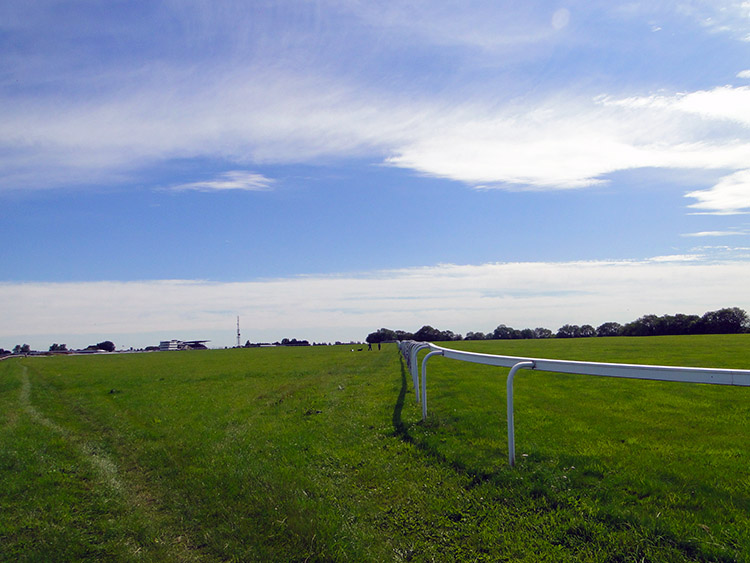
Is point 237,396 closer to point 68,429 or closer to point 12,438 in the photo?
point 68,429

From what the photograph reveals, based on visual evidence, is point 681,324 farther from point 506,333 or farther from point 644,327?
point 506,333

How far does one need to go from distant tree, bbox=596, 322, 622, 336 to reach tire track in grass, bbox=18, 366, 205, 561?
319ft

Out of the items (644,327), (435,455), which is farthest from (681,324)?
(435,455)

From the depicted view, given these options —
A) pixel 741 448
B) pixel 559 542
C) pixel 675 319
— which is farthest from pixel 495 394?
pixel 675 319

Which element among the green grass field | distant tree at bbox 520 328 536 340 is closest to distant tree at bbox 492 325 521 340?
distant tree at bbox 520 328 536 340

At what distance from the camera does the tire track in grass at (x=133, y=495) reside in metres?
4.46

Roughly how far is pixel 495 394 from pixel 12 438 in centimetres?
1066

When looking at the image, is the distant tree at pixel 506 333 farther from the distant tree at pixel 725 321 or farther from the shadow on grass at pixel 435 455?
the shadow on grass at pixel 435 455

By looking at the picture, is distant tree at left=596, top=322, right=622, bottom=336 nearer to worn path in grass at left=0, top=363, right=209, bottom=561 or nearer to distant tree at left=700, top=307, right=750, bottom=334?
distant tree at left=700, top=307, right=750, bottom=334

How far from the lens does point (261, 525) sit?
4930 mm

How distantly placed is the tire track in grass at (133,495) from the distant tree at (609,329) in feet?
319

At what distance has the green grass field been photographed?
437 cm

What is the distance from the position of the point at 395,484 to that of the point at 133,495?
323cm

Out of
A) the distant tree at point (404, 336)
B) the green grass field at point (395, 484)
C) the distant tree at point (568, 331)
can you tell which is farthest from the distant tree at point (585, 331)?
the green grass field at point (395, 484)
